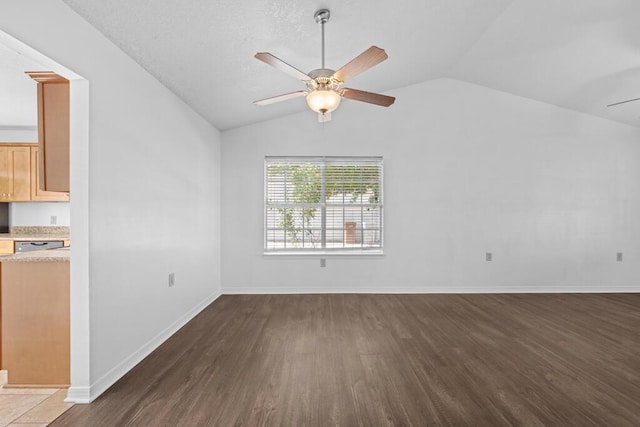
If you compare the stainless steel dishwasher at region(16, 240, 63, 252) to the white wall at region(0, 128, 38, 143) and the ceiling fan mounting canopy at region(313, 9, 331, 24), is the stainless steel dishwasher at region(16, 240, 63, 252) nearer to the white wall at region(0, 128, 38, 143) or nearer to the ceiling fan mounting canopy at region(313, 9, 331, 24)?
the white wall at region(0, 128, 38, 143)

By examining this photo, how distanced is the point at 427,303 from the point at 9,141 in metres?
6.83

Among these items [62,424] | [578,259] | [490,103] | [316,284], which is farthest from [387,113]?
[62,424]

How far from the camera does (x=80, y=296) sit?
211 cm

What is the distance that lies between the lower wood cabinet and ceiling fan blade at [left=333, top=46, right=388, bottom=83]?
2.46m

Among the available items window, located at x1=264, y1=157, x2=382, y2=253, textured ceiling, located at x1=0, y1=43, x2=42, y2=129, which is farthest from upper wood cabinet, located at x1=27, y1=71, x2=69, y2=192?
window, located at x1=264, y1=157, x2=382, y2=253

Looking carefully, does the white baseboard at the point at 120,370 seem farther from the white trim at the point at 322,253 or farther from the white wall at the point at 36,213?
the white wall at the point at 36,213

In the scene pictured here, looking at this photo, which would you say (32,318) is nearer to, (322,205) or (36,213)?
(322,205)

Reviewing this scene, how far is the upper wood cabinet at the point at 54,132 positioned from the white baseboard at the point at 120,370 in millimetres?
1365

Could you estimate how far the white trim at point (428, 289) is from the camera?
487 cm

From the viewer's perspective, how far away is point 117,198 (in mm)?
2432

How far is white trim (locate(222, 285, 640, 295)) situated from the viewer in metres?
4.87

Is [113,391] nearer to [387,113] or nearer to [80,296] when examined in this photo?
[80,296]

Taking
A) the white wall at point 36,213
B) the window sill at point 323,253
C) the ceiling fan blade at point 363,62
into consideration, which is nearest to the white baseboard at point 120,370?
the window sill at point 323,253

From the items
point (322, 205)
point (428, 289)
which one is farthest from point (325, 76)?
point (428, 289)
